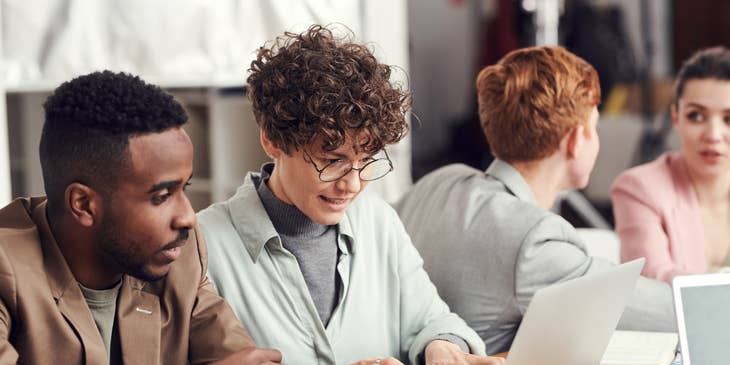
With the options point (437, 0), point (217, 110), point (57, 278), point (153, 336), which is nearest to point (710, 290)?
point (153, 336)

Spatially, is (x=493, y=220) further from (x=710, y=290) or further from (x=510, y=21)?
(x=510, y=21)

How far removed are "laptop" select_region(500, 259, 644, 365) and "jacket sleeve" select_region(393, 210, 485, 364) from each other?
0.78 feet

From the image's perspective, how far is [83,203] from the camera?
132 cm

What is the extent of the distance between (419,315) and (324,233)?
0.25m

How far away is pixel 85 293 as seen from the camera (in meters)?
1.38

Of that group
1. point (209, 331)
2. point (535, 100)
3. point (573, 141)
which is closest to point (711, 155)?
point (573, 141)

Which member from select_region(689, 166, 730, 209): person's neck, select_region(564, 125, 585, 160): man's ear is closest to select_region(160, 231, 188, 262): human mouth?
select_region(564, 125, 585, 160): man's ear

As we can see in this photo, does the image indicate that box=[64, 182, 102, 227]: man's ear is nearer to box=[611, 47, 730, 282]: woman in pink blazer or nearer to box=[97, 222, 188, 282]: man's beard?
box=[97, 222, 188, 282]: man's beard

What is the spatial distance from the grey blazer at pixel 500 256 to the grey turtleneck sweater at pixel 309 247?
1.15ft

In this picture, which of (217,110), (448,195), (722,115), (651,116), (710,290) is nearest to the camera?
(710,290)

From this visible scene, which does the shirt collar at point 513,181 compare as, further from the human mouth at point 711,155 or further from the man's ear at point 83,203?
the man's ear at point 83,203

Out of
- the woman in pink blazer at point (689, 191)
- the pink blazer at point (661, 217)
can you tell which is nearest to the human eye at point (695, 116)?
the woman in pink blazer at point (689, 191)

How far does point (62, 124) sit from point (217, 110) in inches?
90.8

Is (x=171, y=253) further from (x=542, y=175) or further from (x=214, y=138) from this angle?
(x=214, y=138)
